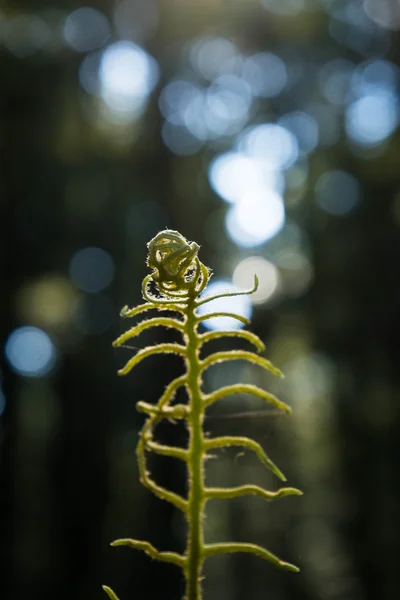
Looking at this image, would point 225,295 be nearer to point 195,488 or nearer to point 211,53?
point 195,488

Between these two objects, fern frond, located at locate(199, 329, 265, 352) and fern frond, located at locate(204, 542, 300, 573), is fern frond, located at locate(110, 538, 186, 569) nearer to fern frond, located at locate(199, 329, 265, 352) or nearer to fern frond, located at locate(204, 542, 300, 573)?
fern frond, located at locate(204, 542, 300, 573)

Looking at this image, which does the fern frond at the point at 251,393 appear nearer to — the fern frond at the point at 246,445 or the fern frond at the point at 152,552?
the fern frond at the point at 246,445

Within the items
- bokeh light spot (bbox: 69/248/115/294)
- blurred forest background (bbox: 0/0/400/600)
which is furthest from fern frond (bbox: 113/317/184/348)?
bokeh light spot (bbox: 69/248/115/294)

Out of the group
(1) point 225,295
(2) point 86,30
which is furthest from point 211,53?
(1) point 225,295

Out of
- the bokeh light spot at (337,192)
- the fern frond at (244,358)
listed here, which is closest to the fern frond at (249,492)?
the fern frond at (244,358)

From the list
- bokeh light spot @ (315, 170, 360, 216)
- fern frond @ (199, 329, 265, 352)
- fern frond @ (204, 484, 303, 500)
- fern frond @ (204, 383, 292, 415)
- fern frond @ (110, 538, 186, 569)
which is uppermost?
bokeh light spot @ (315, 170, 360, 216)

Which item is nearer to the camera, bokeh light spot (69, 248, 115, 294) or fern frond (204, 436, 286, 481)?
fern frond (204, 436, 286, 481)

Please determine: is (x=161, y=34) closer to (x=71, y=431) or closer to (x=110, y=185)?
(x=110, y=185)
